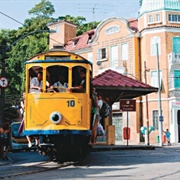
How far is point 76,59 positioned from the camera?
45.0 ft

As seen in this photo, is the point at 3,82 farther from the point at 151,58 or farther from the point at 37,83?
the point at 151,58

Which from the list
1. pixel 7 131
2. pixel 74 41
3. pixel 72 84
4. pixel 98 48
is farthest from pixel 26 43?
pixel 72 84

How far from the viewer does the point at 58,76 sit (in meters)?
13.6

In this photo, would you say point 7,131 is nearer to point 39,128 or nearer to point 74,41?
point 39,128

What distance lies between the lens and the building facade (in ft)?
130

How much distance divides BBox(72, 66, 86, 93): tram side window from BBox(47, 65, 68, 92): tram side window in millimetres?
258

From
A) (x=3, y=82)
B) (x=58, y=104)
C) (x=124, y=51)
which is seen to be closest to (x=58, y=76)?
(x=58, y=104)

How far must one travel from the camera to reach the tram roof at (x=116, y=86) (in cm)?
2178

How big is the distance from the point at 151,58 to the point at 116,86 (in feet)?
65.5

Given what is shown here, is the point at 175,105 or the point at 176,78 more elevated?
the point at 176,78

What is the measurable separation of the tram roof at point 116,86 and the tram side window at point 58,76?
7.76m

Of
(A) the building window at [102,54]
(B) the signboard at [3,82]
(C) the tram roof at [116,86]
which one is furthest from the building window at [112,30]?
(B) the signboard at [3,82]

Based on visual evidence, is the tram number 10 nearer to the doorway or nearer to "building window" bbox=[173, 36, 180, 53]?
"building window" bbox=[173, 36, 180, 53]

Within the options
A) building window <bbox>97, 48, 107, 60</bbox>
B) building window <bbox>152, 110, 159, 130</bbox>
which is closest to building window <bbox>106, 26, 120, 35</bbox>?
building window <bbox>97, 48, 107, 60</bbox>
